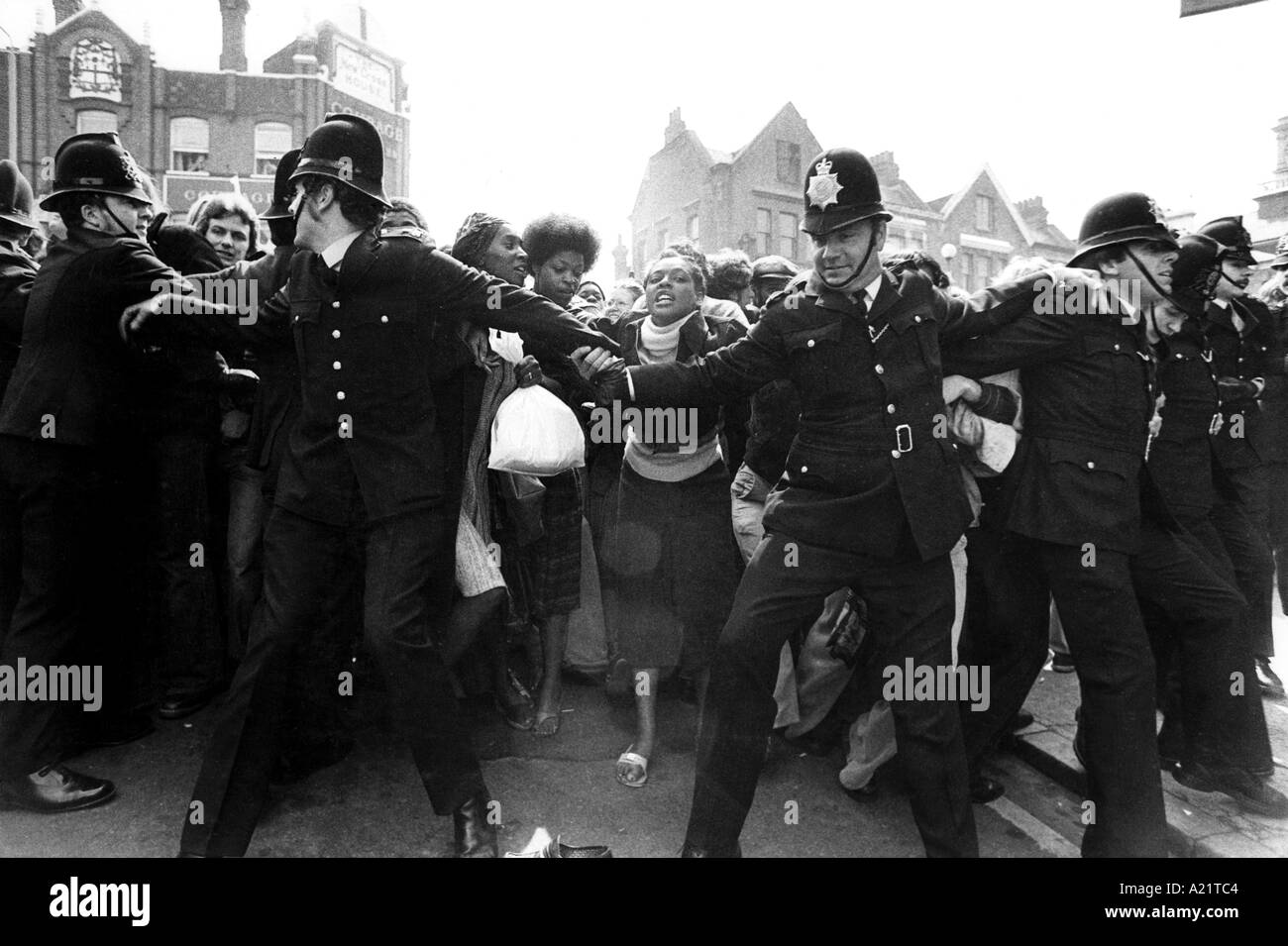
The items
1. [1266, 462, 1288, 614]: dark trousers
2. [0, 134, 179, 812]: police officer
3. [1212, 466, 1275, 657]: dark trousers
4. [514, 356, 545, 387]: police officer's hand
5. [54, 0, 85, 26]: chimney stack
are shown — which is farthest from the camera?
[54, 0, 85, 26]: chimney stack

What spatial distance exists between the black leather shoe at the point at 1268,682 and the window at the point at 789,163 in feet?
85.4

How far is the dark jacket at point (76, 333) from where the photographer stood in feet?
A: 10.5

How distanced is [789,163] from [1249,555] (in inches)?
1047

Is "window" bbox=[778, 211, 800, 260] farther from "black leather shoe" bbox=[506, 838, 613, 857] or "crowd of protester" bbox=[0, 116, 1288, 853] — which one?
"black leather shoe" bbox=[506, 838, 613, 857]

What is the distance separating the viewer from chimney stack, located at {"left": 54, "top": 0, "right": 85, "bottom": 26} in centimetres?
2219

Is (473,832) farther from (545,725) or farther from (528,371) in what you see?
(528,371)

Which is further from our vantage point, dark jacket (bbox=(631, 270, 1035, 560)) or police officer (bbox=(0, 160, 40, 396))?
police officer (bbox=(0, 160, 40, 396))

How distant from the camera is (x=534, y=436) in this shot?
332 cm

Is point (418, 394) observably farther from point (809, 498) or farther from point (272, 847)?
point (272, 847)

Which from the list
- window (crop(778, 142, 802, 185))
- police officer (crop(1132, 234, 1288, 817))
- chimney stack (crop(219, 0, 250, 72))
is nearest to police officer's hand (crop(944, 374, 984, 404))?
police officer (crop(1132, 234, 1288, 817))

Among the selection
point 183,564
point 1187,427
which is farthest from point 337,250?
point 1187,427

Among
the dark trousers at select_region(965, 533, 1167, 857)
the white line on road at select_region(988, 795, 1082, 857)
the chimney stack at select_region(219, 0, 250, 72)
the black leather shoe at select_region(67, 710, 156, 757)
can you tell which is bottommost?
the white line on road at select_region(988, 795, 1082, 857)

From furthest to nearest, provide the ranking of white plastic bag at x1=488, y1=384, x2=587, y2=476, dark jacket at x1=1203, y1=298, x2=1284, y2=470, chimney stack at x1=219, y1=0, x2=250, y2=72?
chimney stack at x1=219, y1=0, x2=250, y2=72 → dark jacket at x1=1203, y1=298, x2=1284, y2=470 → white plastic bag at x1=488, y1=384, x2=587, y2=476

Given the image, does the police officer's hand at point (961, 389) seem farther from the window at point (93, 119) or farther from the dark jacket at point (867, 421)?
the window at point (93, 119)
